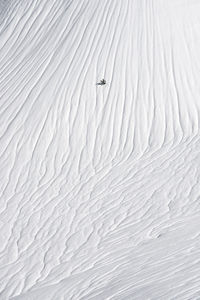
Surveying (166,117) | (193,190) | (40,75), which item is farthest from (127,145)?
(40,75)

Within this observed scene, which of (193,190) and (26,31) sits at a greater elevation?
(26,31)

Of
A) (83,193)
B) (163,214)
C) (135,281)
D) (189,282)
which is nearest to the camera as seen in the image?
(189,282)

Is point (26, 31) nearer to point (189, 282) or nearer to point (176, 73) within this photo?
point (176, 73)

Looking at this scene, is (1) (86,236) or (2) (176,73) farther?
(2) (176,73)

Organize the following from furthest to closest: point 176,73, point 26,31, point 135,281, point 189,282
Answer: point 26,31 → point 176,73 → point 135,281 → point 189,282

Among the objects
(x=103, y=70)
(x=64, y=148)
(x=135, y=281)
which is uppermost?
(x=103, y=70)

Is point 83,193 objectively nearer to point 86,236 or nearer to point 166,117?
point 86,236
